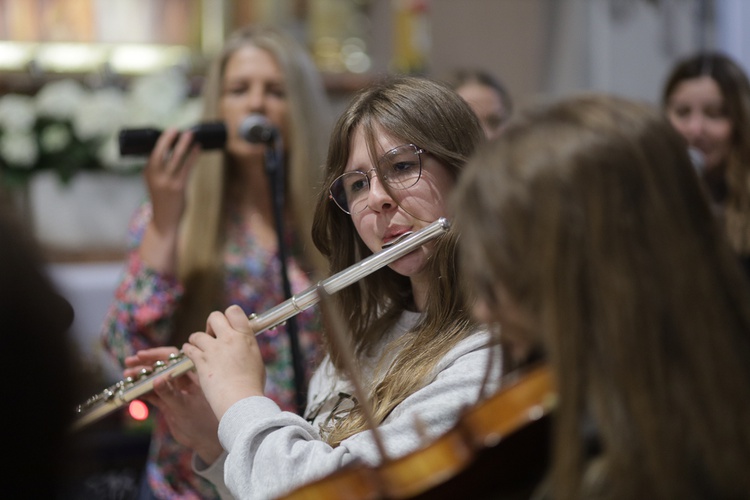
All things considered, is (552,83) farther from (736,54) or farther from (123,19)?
(123,19)

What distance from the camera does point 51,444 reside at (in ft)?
3.12

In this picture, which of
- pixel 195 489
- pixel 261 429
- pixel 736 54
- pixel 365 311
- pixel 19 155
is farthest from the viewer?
pixel 736 54

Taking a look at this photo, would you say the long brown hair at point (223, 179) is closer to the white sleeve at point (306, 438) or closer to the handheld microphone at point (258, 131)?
the handheld microphone at point (258, 131)

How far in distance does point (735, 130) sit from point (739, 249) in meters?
0.39

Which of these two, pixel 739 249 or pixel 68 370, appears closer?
pixel 68 370

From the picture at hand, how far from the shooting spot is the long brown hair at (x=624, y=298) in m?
0.89

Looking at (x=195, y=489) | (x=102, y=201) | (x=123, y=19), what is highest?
(x=123, y=19)

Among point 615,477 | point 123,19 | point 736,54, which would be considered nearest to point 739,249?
point 736,54

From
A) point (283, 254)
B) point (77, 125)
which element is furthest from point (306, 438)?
point (77, 125)

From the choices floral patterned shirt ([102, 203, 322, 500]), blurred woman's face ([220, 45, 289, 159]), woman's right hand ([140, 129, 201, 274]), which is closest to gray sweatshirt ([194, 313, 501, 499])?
floral patterned shirt ([102, 203, 322, 500])

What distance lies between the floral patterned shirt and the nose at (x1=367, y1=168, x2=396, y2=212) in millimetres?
631

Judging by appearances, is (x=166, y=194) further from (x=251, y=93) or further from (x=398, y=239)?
(x=398, y=239)

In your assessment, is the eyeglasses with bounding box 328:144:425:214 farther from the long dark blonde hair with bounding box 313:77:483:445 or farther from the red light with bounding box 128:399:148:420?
the red light with bounding box 128:399:148:420

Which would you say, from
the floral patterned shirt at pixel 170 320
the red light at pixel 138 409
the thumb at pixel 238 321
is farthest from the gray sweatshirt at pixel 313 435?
the floral patterned shirt at pixel 170 320
